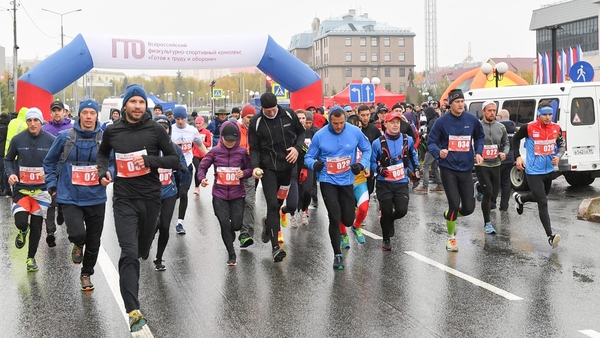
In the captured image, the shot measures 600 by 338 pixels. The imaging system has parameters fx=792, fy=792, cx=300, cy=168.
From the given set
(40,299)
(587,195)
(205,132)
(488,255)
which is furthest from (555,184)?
(40,299)

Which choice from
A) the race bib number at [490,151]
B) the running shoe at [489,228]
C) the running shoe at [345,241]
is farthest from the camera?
the race bib number at [490,151]

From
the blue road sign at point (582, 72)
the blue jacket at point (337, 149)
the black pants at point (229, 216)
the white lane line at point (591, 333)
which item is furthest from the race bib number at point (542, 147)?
the blue road sign at point (582, 72)

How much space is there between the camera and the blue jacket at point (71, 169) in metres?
7.77

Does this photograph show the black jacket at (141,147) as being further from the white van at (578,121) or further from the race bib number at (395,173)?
the white van at (578,121)

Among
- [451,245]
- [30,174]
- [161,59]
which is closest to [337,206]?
[451,245]

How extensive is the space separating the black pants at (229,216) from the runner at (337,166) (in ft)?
3.51

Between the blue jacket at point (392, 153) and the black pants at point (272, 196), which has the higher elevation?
the blue jacket at point (392, 153)

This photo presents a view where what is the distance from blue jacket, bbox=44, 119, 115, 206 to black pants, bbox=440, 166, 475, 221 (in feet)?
13.9

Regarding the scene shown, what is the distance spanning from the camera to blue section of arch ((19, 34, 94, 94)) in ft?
65.5

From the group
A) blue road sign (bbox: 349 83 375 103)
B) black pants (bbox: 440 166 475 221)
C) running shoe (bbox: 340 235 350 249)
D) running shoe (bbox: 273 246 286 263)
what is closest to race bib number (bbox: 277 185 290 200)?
running shoe (bbox: 273 246 286 263)

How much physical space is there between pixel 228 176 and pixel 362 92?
17893 millimetres

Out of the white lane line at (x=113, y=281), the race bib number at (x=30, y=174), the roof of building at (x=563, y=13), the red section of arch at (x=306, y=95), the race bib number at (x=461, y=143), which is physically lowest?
the white lane line at (x=113, y=281)

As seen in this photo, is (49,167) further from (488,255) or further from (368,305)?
(488,255)

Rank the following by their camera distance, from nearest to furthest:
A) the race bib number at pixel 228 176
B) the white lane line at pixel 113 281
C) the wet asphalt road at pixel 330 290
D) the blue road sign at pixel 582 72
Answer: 1. the white lane line at pixel 113 281
2. the wet asphalt road at pixel 330 290
3. the race bib number at pixel 228 176
4. the blue road sign at pixel 582 72
